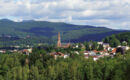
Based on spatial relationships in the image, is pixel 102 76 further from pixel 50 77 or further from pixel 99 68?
pixel 50 77

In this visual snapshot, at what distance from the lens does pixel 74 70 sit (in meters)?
68.9

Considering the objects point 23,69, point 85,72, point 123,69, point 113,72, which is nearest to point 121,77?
point 123,69

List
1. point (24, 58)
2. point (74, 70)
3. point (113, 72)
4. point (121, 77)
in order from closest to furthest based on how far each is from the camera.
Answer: point (121, 77) < point (113, 72) < point (74, 70) < point (24, 58)

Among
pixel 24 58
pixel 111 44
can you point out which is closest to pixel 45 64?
pixel 24 58

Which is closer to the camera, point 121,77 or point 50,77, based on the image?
point 121,77

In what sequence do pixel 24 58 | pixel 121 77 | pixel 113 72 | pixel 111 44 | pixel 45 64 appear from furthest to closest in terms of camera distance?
pixel 111 44, pixel 24 58, pixel 45 64, pixel 113 72, pixel 121 77

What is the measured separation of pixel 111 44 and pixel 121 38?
20.0 meters

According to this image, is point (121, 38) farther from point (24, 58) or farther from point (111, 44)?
point (24, 58)

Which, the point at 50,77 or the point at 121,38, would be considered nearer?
the point at 50,77

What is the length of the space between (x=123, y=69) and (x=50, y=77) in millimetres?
17287

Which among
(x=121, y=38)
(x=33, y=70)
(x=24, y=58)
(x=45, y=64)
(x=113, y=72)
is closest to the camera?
(x=113, y=72)

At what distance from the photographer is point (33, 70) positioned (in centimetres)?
7331

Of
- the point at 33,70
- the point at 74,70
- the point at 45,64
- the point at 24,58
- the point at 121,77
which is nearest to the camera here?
the point at 121,77

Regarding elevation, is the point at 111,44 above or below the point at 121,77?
below
